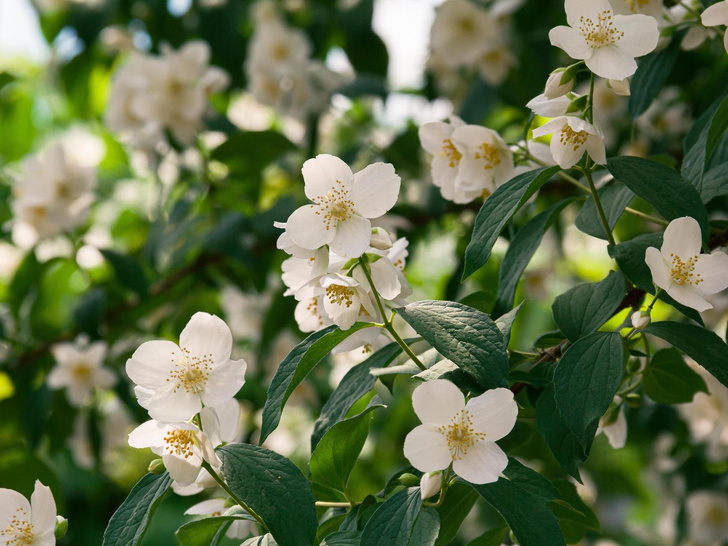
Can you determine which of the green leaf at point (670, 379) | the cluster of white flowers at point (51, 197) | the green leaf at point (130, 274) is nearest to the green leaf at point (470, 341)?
the green leaf at point (670, 379)

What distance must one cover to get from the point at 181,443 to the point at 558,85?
50 centimetres

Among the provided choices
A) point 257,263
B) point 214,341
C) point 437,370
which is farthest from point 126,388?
point 437,370

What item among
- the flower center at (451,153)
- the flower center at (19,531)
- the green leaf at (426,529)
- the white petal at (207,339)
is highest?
the flower center at (451,153)

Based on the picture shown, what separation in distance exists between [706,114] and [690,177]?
0.17m

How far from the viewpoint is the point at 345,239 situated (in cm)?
73

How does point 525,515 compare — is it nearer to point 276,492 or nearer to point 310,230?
point 276,492

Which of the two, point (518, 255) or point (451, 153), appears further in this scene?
point (451, 153)

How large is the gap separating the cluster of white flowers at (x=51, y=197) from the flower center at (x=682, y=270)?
1494 mm

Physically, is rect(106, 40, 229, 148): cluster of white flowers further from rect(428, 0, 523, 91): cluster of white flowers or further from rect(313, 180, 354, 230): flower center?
rect(313, 180, 354, 230): flower center

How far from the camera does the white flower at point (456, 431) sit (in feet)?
2.21

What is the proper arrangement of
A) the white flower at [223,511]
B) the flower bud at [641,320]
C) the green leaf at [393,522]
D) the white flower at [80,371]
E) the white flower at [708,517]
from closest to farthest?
1. the green leaf at [393,522]
2. the flower bud at [641,320]
3. the white flower at [223,511]
4. the white flower at [80,371]
5. the white flower at [708,517]

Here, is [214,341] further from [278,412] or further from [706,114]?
[706,114]

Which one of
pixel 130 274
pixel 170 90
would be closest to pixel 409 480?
pixel 130 274

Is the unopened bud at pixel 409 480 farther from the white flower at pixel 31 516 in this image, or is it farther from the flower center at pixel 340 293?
the white flower at pixel 31 516
